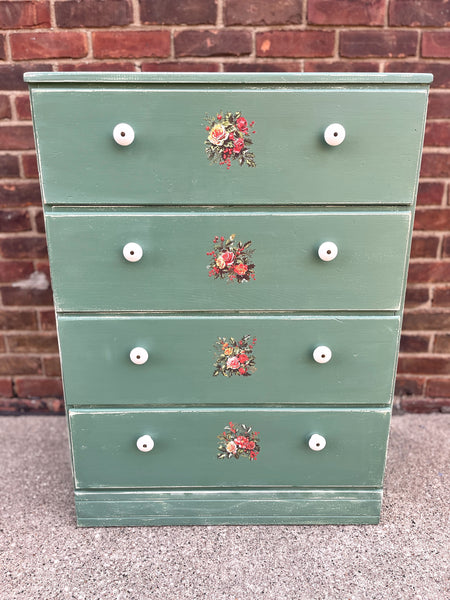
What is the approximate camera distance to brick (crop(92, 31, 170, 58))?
1417mm

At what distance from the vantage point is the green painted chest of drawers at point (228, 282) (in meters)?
0.97

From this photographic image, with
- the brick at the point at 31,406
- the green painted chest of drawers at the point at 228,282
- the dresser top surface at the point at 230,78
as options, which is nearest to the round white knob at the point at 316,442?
the green painted chest of drawers at the point at 228,282

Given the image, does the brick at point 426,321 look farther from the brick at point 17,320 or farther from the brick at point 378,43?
the brick at point 17,320

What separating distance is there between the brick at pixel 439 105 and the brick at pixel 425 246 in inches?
15.0

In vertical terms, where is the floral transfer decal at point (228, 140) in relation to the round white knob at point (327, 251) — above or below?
above

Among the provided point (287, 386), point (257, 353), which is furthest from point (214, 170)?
point (287, 386)

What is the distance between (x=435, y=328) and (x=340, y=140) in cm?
100

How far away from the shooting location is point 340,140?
97cm

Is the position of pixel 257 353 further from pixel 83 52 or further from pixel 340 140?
pixel 83 52

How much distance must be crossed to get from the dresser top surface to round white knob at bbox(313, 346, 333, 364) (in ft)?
1.87

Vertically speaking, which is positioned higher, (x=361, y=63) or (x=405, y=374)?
(x=361, y=63)

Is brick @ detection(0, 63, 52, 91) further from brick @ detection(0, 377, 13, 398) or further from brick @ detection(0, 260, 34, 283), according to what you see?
brick @ detection(0, 377, 13, 398)

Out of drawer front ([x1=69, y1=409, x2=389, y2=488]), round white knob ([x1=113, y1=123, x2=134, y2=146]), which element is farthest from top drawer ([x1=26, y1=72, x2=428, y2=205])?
drawer front ([x1=69, y1=409, x2=389, y2=488])

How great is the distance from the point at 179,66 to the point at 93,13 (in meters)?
0.29
